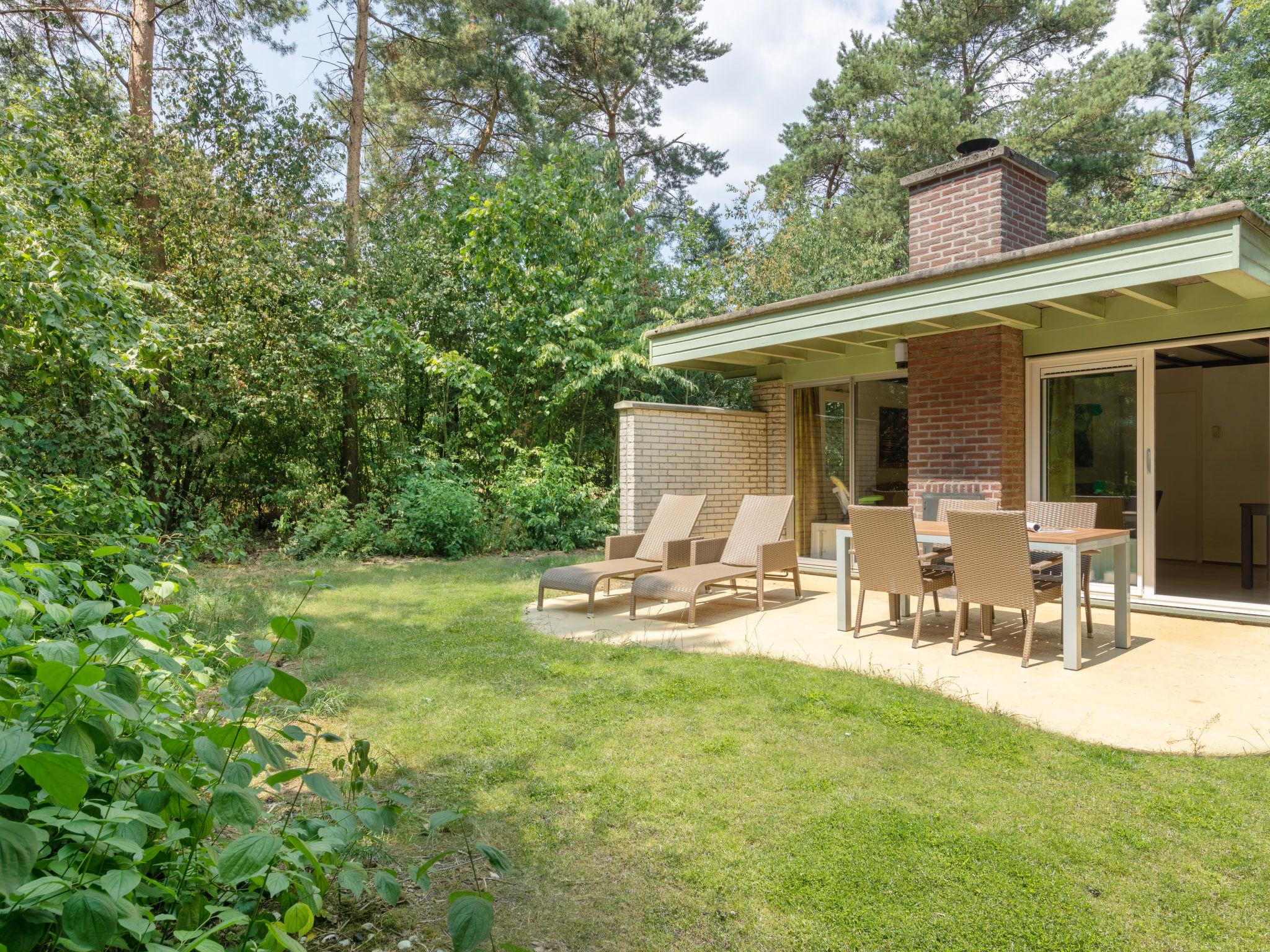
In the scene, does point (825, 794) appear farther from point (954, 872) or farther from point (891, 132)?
point (891, 132)

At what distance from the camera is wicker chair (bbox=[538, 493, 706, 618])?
663 cm

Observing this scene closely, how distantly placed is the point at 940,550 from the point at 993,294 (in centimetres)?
230

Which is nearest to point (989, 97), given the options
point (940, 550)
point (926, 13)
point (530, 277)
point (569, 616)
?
point (926, 13)

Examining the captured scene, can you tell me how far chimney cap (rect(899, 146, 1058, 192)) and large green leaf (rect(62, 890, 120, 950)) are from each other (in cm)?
816

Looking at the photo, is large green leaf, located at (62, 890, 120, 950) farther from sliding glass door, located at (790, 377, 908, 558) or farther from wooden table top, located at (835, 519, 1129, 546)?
sliding glass door, located at (790, 377, 908, 558)

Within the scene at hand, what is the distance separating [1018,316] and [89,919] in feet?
25.5

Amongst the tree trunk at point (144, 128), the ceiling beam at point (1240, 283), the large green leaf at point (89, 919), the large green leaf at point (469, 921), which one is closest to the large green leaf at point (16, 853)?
the large green leaf at point (89, 919)

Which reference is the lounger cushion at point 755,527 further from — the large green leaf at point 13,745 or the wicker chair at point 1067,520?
the large green leaf at point 13,745

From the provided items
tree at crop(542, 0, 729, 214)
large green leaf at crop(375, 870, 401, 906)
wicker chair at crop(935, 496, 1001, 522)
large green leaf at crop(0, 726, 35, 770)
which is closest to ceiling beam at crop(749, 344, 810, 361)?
wicker chair at crop(935, 496, 1001, 522)

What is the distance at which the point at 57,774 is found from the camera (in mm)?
1050

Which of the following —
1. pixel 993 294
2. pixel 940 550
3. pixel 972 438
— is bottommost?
pixel 940 550

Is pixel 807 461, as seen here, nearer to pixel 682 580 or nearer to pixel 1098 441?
pixel 1098 441

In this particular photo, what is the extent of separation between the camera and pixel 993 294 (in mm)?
5965

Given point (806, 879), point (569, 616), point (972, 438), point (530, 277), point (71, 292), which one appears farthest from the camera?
point (530, 277)
